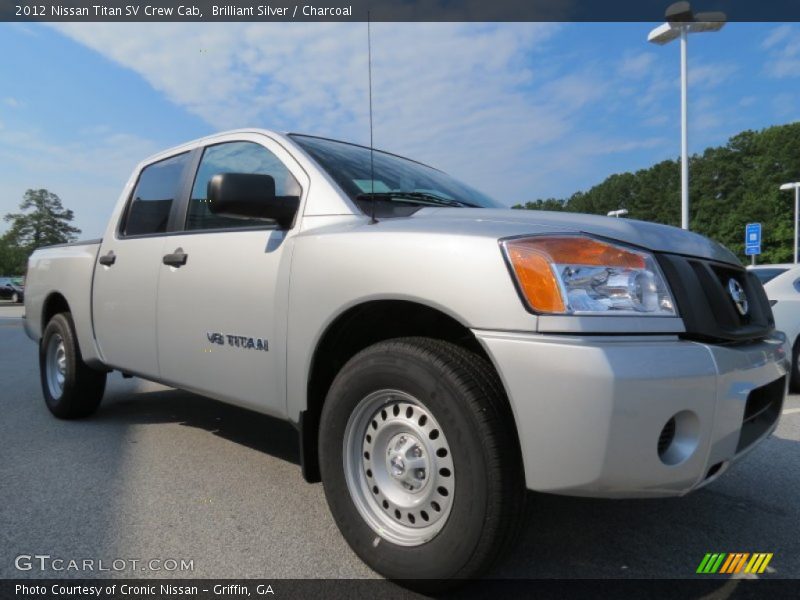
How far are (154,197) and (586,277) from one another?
3.00 m

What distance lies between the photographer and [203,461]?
3459mm

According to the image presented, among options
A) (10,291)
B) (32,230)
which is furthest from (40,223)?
(10,291)

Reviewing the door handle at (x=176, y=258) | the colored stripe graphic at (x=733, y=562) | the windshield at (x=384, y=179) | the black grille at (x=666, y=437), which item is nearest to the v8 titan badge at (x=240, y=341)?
the door handle at (x=176, y=258)

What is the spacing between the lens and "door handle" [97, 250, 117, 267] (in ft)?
12.3

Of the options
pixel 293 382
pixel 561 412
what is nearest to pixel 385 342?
pixel 293 382

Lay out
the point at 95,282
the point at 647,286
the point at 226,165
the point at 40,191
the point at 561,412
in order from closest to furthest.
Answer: the point at 561,412, the point at 647,286, the point at 226,165, the point at 95,282, the point at 40,191

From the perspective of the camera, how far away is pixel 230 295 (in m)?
2.72

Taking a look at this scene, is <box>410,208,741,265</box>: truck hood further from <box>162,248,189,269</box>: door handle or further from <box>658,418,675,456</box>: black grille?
<box>162,248,189,269</box>: door handle

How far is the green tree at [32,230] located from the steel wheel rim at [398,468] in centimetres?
7225

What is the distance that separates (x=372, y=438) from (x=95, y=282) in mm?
2704

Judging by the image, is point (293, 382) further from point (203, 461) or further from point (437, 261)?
point (203, 461)

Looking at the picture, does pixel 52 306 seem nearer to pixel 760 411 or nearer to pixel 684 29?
pixel 760 411

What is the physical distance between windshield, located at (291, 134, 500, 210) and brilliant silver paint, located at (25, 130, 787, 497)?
100 millimetres

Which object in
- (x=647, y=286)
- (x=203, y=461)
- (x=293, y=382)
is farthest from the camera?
(x=203, y=461)
